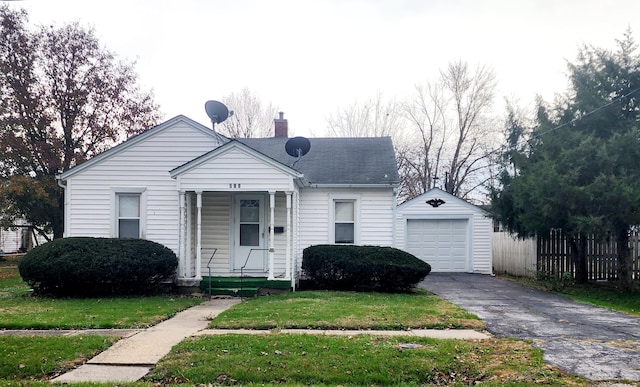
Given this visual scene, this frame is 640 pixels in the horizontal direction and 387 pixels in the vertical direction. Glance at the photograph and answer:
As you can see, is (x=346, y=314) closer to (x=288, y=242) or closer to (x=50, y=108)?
(x=288, y=242)

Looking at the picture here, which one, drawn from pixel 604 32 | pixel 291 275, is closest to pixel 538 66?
pixel 604 32

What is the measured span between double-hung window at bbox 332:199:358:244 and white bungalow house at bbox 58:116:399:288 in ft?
0.10

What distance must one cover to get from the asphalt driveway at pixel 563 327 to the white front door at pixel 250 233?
5.21 meters

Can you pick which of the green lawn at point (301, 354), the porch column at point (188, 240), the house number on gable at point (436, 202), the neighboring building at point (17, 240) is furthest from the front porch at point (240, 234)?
the neighboring building at point (17, 240)

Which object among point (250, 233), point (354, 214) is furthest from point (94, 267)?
point (354, 214)

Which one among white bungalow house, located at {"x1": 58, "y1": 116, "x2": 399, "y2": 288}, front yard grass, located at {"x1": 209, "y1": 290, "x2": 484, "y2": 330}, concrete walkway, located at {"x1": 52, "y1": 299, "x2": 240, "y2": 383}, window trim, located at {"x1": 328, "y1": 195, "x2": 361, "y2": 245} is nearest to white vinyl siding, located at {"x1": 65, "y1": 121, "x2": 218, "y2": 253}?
white bungalow house, located at {"x1": 58, "y1": 116, "x2": 399, "y2": 288}

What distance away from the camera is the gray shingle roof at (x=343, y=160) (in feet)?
46.2

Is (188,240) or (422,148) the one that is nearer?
(188,240)

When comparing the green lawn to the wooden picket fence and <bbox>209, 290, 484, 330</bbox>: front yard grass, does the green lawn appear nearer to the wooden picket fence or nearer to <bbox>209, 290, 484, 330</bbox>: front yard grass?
<bbox>209, 290, 484, 330</bbox>: front yard grass

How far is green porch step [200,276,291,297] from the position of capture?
1173cm

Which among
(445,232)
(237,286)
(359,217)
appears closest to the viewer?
(237,286)

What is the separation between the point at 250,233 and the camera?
1367cm

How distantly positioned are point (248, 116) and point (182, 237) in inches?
870

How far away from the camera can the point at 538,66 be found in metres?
14.5
